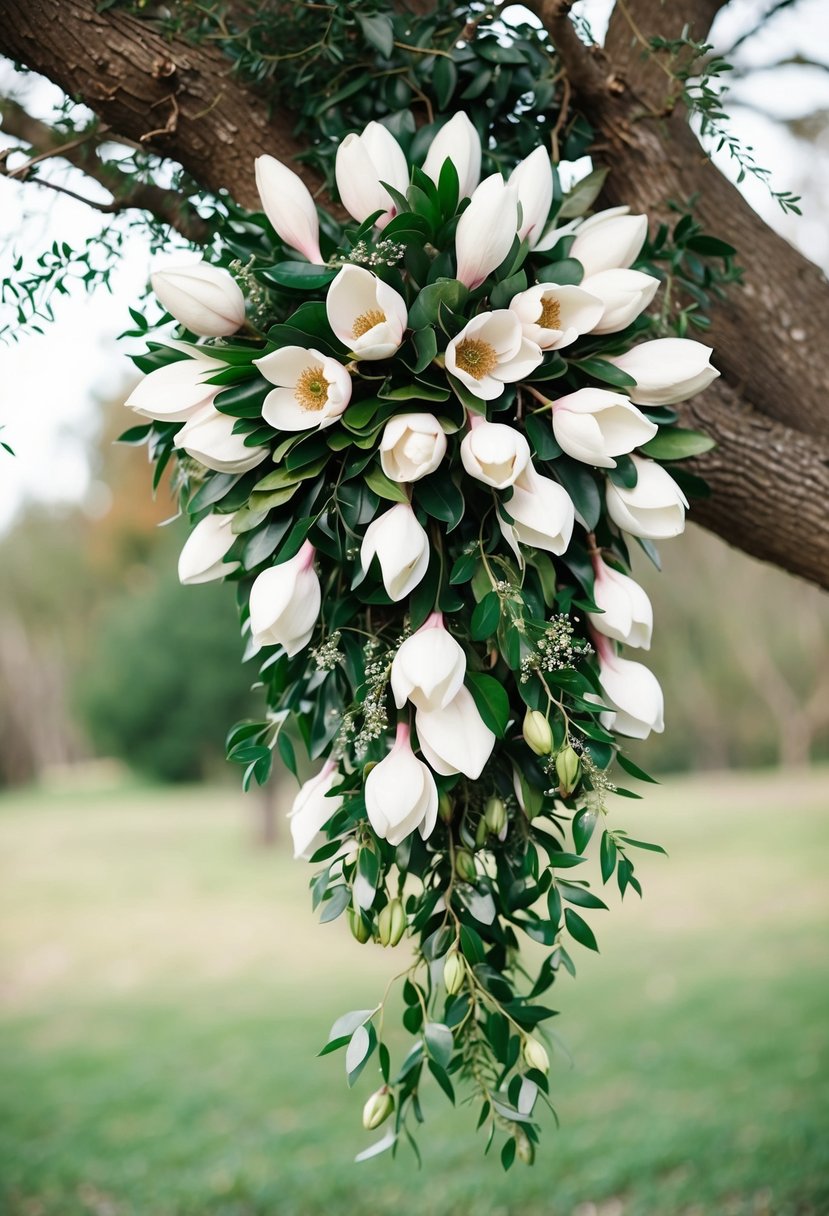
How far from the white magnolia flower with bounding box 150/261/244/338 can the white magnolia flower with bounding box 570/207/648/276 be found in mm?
431

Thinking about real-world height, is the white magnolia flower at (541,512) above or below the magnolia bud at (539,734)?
above

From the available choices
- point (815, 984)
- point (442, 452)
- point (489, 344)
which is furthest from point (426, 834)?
point (815, 984)

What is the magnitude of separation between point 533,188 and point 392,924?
2.93ft

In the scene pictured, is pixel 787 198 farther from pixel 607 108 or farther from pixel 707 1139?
pixel 707 1139

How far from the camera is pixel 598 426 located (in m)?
1.08

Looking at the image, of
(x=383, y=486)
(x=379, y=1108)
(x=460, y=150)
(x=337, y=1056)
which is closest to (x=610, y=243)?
(x=460, y=150)

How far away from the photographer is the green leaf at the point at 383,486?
1.06 m

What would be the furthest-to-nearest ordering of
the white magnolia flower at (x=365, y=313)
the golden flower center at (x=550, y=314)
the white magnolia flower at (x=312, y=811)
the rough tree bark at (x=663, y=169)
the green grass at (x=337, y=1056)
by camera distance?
the green grass at (x=337, y=1056)
the rough tree bark at (x=663, y=169)
the white magnolia flower at (x=312, y=811)
the golden flower center at (x=550, y=314)
the white magnolia flower at (x=365, y=313)

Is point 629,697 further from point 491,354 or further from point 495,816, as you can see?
point 491,354

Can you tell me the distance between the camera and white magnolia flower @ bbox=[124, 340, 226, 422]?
114 cm

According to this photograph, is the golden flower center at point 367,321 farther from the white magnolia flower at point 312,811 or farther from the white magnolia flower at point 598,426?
the white magnolia flower at point 312,811

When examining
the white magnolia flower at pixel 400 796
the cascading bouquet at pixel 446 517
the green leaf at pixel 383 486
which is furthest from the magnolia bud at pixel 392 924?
the green leaf at pixel 383 486

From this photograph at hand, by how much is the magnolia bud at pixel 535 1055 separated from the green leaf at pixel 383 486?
2.18ft

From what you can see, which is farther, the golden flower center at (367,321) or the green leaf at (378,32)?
the green leaf at (378,32)
